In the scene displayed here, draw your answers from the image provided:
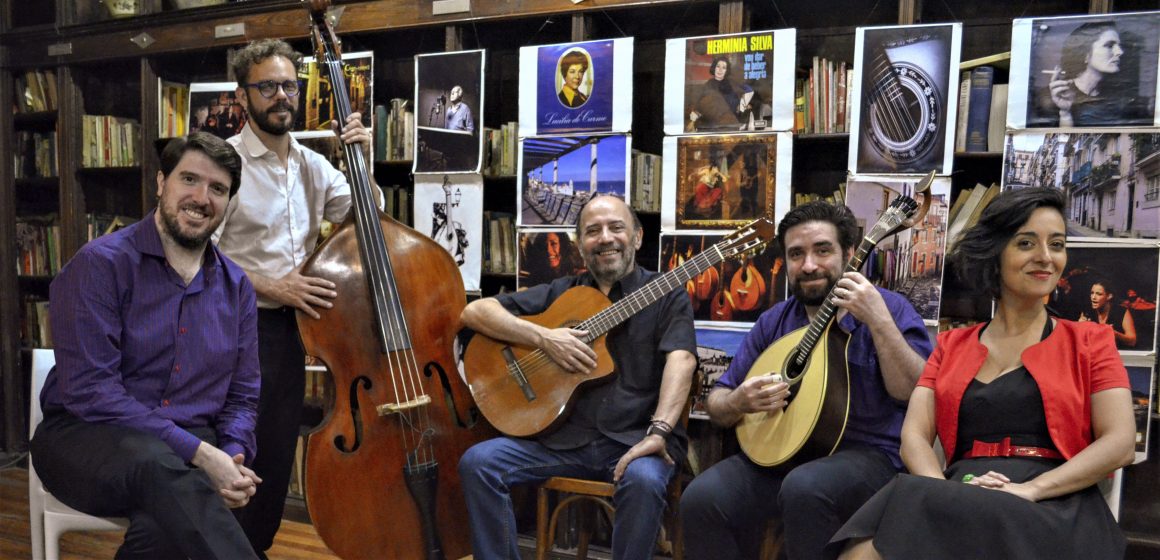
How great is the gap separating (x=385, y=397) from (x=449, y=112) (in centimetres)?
154

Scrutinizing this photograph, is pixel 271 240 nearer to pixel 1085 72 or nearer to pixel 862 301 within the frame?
pixel 862 301

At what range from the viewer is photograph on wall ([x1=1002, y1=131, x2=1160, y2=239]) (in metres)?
2.59

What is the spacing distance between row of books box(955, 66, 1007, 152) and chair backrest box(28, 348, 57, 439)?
2835 millimetres

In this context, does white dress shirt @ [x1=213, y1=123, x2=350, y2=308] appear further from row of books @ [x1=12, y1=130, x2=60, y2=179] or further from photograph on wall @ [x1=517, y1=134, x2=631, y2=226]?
row of books @ [x1=12, y1=130, x2=60, y2=179]

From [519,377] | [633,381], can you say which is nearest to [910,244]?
[633,381]

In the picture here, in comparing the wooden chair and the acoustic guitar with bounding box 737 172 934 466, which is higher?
the acoustic guitar with bounding box 737 172 934 466

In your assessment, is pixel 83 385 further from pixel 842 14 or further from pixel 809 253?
pixel 842 14

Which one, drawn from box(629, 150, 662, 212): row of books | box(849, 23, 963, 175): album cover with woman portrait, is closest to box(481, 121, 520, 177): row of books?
box(629, 150, 662, 212): row of books

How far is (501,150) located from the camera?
3660mm

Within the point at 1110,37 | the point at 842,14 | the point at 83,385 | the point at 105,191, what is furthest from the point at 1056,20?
the point at 105,191

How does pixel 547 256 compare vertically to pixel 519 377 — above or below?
above

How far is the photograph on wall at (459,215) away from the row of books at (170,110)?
1.59 m

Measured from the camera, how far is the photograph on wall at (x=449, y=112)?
11.6ft

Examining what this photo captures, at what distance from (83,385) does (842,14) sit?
9.34ft
